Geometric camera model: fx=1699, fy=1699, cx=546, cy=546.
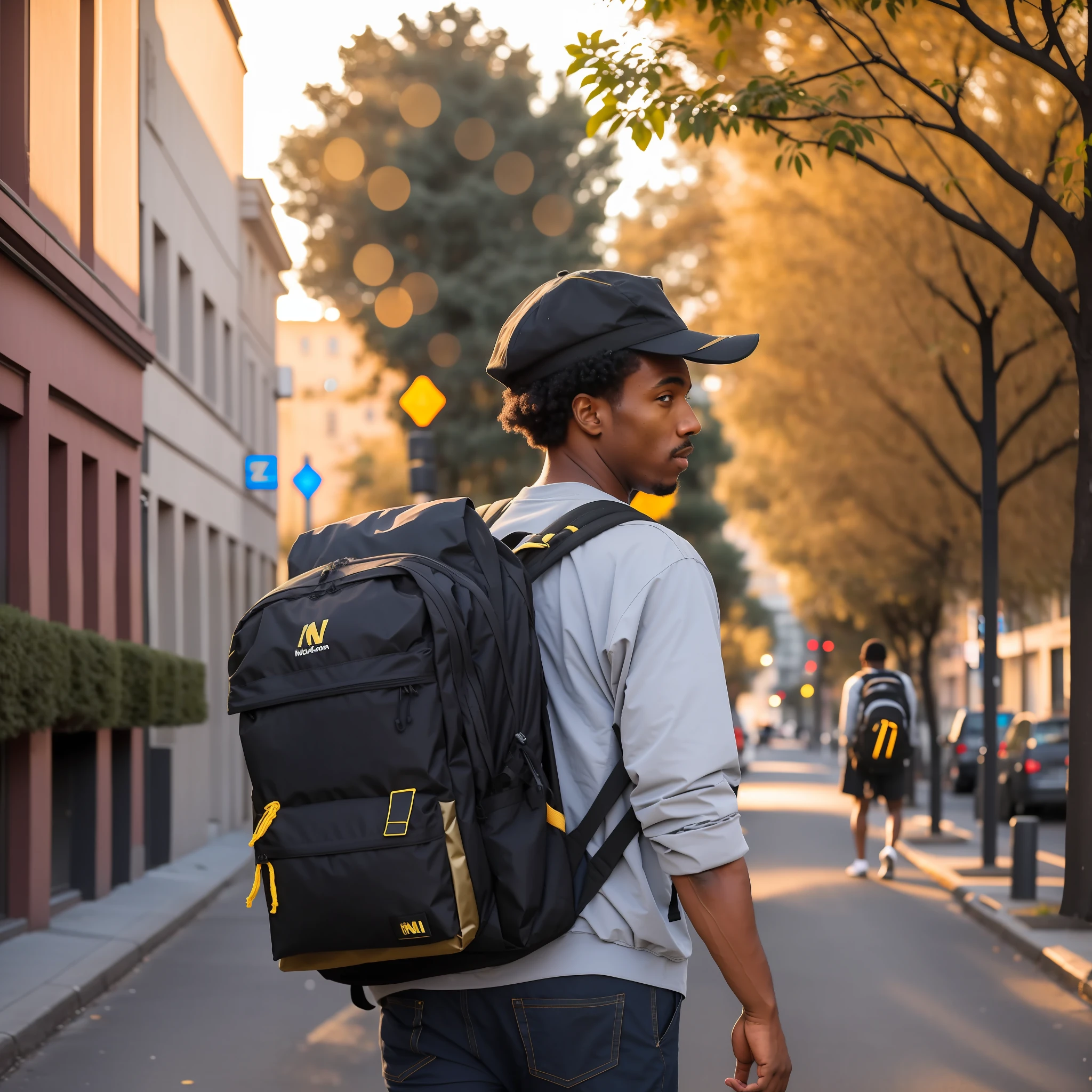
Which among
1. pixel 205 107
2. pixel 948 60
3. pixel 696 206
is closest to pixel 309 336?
pixel 696 206

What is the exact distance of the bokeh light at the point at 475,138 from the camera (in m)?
35.2

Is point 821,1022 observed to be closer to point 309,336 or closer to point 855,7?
point 855,7

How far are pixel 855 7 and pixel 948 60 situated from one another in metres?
4.95

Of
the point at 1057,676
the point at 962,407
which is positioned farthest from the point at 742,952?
the point at 1057,676

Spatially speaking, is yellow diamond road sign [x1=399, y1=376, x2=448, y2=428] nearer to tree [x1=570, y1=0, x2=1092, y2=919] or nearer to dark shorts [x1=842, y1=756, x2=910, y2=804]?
tree [x1=570, y1=0, x2=1092, y2=919]

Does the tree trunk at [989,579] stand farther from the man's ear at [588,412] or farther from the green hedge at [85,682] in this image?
the man's ear at [588,412]

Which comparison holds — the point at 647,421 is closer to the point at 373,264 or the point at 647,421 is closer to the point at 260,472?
the point at 260,472

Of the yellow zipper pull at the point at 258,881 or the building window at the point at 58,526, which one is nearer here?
the yellow zipper pull at the point at 258,881

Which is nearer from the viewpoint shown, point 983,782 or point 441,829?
point 441,829

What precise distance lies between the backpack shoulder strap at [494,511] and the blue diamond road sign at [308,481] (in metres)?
18.1

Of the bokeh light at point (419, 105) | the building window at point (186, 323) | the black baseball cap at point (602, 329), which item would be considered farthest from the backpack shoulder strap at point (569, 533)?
the bokeh light at point (419, 105)

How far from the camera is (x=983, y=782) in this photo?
15305 mm

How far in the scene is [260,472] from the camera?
85.3ft

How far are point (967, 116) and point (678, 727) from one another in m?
14.8
